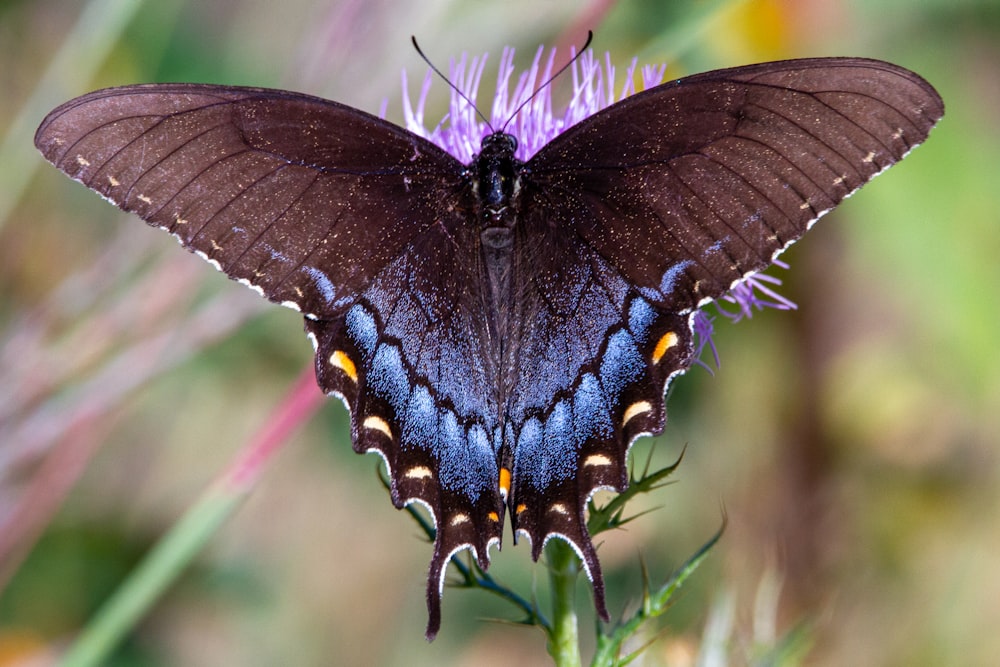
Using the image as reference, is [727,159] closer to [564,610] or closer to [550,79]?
[550,79]

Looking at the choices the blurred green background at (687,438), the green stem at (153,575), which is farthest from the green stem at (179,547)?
the blurred green background at (687,438)

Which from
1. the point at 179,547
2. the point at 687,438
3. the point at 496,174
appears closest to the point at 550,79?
the point at 496,174

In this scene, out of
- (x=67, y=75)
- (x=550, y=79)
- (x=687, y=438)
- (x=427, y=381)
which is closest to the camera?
(x=427, y=381)

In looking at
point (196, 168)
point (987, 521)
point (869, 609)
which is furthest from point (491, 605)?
point (196, 168)

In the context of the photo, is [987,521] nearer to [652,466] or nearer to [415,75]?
[652,466]

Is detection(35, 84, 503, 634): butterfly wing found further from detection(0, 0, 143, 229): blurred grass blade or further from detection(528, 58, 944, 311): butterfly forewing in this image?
detection(0, 0, 143, 229): blurred grass blade

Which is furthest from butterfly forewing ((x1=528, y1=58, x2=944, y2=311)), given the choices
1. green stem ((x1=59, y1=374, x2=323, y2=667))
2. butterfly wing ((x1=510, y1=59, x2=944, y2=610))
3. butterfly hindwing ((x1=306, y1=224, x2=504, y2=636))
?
green stem ((x1=59, y1=374, x2=323, y2=667))

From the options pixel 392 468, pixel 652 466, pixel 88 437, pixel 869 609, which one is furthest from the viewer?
pixel 652 466
